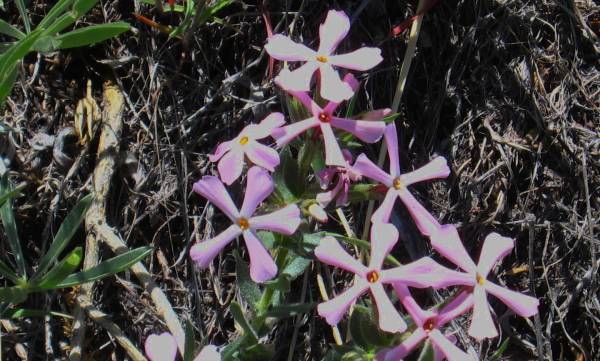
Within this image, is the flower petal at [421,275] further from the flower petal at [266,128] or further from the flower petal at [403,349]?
the flower petal at [266,128]

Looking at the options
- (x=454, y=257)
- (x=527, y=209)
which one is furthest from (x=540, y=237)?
(x=454, y=257)

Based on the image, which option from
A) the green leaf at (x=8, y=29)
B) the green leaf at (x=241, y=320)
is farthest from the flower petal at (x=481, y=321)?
the green leaf at (x=8, y=29)

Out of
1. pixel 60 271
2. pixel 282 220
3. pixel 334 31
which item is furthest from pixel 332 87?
pixel 60 271

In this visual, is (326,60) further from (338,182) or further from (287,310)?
(287,310)

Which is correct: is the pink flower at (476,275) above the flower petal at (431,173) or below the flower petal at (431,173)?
below

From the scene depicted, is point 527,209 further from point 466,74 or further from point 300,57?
point 300,57

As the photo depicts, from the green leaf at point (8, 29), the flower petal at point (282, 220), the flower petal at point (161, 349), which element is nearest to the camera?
the flower petal at point (282, 220)
